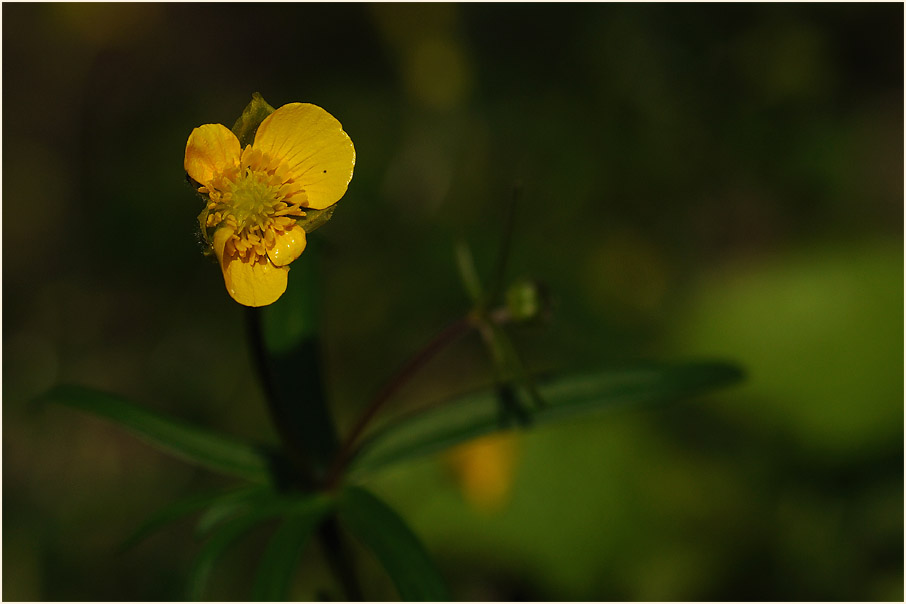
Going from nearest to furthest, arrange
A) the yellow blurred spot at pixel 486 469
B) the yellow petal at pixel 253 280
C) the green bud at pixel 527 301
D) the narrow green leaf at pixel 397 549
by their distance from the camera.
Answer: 1. the yellow petal at pixel 253 280
2. the narrow green leaf at pixel 397 549
3. the green bud at pixel 527 301
4. the yellow blurred spot at pixel 486 469

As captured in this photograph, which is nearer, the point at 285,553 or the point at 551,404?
the point at 285,553

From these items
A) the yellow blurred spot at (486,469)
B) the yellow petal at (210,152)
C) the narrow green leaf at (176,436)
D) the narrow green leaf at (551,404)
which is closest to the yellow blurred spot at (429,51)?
the yellow blurred spot at (486,469)

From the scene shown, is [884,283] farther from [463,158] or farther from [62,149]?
[62,149]

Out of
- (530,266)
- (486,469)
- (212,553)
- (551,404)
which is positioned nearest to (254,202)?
(212,553)

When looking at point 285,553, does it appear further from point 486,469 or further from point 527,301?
point 486,469

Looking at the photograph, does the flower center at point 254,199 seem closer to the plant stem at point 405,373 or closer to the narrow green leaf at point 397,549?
the plant stem at point 405,373

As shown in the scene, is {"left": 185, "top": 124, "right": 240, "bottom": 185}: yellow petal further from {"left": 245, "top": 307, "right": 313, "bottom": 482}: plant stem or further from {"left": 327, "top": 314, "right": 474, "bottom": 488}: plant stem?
{"left": 327, "top": 314, "right": 474, "bottom": 488}: plant stem
